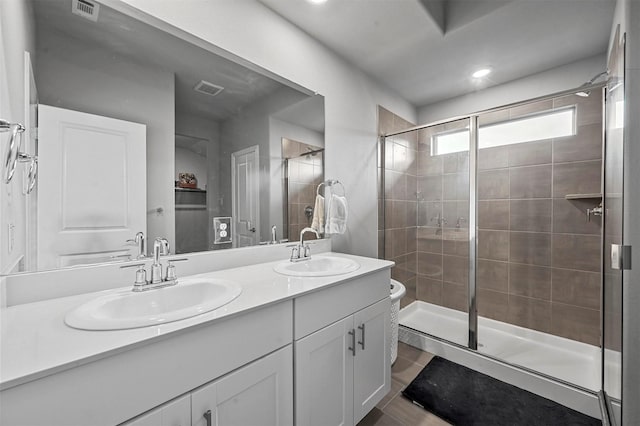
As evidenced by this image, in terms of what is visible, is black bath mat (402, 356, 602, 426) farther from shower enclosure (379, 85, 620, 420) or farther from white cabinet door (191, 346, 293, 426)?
white cabinet door (191, 346, 293, 426)

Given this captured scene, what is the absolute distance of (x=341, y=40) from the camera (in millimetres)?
1959

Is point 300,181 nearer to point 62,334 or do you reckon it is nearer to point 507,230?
point 62,334

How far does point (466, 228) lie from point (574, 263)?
869mm

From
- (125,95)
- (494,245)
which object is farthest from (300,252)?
(494,245)

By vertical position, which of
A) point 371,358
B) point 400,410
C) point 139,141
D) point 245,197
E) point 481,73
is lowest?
point 400,410

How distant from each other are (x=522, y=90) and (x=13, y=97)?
11.1 ft

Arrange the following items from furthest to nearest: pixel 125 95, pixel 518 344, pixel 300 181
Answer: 1. pixel 518 344
2. pixel 300 181
3. pixel 125 95

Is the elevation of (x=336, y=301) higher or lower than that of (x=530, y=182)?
lower

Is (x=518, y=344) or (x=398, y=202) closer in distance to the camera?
(x=518, y=344)

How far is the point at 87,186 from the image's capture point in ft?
3.43

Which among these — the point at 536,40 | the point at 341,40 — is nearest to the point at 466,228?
the point at 536,40

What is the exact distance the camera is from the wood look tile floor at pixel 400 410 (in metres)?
1.49

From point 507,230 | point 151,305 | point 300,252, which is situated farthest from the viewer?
point 507,230

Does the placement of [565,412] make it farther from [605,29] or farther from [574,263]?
[605,29]
